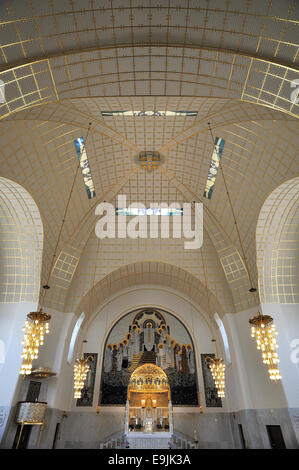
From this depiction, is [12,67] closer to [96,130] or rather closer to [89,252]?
[96,130]

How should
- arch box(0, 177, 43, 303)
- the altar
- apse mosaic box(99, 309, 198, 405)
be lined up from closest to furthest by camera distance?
arch box(0, 177, 43, 303) < the altar < apse mosaic box(99, 309, 198, 405)

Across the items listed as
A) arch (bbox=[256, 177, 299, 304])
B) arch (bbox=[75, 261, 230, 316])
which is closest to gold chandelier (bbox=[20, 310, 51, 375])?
arch (bbox=[75, 261, 230, 316])

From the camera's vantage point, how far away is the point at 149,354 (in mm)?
17031

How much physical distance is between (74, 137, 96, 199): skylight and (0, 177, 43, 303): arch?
3.08 m

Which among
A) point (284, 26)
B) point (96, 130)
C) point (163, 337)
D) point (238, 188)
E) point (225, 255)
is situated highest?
point (96, 130)

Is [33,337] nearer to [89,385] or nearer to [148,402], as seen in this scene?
[89,385]

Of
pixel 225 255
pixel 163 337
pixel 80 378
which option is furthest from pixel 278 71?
pixel 163 337

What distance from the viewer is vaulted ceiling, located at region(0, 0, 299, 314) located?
566 centimetres

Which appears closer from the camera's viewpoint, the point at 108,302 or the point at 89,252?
the point at 89,252

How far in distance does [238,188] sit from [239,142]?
2.40 m

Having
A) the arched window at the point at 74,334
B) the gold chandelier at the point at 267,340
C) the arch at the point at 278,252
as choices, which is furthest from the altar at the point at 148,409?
the gold chandelier at the point at 267,340

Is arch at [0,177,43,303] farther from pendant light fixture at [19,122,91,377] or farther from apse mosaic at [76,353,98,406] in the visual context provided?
apse mosaic at [76,353,98,406]

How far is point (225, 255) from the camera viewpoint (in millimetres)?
15312

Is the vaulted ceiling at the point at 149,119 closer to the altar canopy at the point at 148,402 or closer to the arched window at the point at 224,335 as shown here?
the arched window at the point at 224,335
